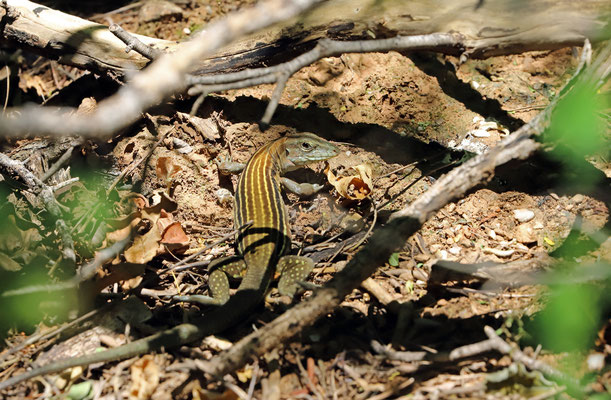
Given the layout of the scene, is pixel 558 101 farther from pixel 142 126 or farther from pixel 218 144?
pixel 142 126

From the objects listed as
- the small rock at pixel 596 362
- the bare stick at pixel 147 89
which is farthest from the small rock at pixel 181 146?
the small rock at pixel 596 362

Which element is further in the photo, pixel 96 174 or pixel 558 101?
pixel 96 174

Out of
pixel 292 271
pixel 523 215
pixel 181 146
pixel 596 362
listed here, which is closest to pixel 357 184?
pixel 292 271

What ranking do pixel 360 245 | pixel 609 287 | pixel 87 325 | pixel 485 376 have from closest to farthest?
1. pixel 485 376
2. pixel 609 287
3. pixel 87 325
4. pixel 360 245

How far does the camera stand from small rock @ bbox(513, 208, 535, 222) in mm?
3877

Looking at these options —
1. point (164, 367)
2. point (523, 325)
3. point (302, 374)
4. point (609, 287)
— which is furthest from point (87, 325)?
point (609, 287)

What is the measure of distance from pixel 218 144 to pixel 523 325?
3187 mm

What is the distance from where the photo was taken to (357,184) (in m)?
4.24

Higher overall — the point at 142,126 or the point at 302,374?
the point at 142,126

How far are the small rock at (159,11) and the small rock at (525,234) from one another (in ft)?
15.9

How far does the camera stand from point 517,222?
390 centimetres

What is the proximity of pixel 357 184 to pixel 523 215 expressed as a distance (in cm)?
140

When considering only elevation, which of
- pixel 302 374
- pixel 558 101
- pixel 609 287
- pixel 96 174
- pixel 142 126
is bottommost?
pixel 302 374

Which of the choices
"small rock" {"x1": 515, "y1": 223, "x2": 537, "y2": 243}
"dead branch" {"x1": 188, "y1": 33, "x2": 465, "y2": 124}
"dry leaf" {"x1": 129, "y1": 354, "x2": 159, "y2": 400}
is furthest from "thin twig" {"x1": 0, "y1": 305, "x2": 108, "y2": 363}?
"small rock" {"x1": 515, "y1": 223, "x2": 537, "y2": 243}
